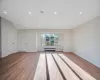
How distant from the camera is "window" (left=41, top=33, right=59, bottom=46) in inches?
515

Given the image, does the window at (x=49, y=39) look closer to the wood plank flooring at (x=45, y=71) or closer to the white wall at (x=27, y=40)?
the white wall at (x=27, y=40)

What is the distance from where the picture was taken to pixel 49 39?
13234mm

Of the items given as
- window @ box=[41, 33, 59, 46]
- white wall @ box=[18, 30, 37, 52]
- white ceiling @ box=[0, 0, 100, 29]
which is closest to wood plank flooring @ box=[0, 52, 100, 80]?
white ceiling @ box=[0, 0, 100, 29]

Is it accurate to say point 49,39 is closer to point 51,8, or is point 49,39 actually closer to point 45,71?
point 51,8

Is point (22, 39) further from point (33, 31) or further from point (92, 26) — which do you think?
point (92, 26)

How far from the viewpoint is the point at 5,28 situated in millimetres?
8305

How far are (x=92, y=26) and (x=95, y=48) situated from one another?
124cm

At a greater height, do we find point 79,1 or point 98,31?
point 79,1

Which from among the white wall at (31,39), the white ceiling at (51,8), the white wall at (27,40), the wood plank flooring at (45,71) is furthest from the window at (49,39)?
the wood plank flooring at (45,71)

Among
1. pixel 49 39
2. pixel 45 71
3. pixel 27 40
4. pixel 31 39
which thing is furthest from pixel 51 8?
pixel 49 39

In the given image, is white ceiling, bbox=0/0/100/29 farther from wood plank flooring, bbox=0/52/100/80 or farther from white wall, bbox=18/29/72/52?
white wall, bbox=18/29/72/52

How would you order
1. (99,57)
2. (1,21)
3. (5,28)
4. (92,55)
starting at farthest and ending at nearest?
(5,28)
(1,21)
(92,55)
(99,57)

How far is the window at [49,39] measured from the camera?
13.1 meters

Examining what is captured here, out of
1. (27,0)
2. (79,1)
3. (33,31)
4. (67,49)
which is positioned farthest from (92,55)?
(33,31)
